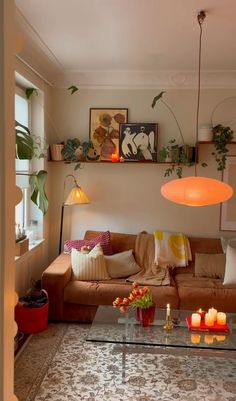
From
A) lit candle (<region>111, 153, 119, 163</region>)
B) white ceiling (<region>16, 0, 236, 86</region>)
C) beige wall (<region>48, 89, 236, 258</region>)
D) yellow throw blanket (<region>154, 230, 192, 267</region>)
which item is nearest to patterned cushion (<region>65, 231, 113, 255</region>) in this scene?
beige wall (<region>48, 89, 236, 258</region>)

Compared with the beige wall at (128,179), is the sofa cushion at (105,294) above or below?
below

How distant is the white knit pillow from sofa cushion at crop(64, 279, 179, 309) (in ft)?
0.55

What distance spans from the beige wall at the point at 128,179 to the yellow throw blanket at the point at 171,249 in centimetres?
32

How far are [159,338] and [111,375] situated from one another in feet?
1.50

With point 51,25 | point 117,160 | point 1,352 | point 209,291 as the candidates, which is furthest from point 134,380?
point 51,25

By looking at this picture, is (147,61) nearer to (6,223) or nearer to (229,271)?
(229,271)

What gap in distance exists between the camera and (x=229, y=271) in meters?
3.69

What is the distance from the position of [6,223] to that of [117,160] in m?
3.68

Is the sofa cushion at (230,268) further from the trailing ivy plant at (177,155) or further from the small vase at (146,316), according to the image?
the small vase at (146,316)

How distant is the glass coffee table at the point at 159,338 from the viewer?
251cm

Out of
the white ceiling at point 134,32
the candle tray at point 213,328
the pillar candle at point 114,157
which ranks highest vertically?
the white ceiling at point 134,32

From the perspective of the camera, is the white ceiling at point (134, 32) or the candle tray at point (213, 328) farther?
the candle tray at point (213, 328)

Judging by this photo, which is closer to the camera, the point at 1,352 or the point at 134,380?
the point at 1,352

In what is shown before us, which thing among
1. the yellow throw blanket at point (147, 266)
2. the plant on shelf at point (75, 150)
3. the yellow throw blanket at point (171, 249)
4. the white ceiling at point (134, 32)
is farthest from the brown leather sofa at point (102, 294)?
the white ceiling at point (134, 32)
